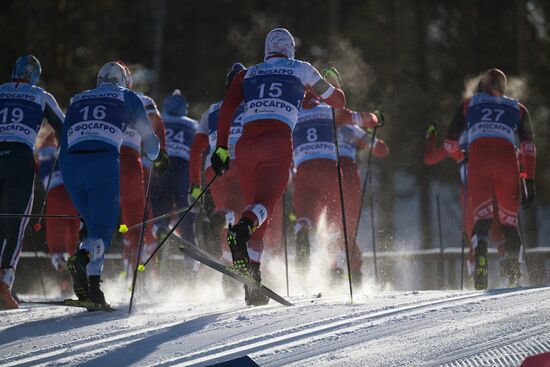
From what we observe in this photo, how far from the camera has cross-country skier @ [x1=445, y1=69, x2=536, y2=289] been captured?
913 cm

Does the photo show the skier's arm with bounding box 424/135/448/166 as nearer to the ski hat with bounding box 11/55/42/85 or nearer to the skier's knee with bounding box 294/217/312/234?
the skier's knee with bounding box 294/217/312/234

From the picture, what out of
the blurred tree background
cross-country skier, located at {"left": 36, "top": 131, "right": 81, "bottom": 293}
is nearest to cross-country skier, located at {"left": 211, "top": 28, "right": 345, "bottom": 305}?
cross-country skier, located at {"left": 36, "top": 131, "right": 81, "bottom": 293}

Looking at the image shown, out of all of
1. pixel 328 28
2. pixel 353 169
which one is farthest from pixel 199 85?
pixel 353 169

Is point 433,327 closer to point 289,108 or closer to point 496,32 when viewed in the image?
point 289,108

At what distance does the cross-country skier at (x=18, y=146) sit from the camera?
805 centimetres

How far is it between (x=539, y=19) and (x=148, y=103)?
507 inches

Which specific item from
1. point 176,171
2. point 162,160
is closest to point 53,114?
point 162,160

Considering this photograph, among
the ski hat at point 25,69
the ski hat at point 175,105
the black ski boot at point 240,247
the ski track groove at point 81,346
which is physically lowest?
the ski track groove at point 81,346

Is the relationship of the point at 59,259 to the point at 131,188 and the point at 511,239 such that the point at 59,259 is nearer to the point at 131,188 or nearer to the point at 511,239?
the point at 131,188

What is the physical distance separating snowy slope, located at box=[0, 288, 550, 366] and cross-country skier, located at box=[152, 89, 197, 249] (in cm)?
439

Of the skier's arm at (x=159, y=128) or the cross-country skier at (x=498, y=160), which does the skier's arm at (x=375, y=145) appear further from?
the skier's arm at (x=159, y=128)

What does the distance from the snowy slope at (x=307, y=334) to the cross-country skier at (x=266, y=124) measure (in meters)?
0.74

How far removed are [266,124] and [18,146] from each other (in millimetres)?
2307

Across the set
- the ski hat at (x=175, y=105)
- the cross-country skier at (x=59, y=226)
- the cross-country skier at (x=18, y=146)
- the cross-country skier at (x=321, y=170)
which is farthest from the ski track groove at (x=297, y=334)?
the cross-country skier at (x=59, y=226)
